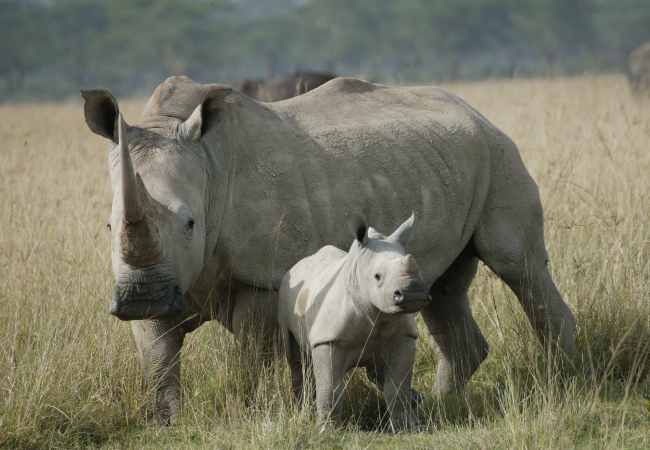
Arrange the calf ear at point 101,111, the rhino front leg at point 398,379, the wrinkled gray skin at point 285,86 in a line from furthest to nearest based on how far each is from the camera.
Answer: the wrinkled gray skin at point 285,86 < the calf ear at point 101,111 < the rhino front leg at point 398,379

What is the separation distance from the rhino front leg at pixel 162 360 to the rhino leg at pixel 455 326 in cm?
172

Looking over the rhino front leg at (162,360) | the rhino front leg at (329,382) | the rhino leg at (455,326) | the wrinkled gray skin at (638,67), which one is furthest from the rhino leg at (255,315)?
the wrinkled gray skin at (638,67)

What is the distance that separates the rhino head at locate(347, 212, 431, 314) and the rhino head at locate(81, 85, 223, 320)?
2.61ft

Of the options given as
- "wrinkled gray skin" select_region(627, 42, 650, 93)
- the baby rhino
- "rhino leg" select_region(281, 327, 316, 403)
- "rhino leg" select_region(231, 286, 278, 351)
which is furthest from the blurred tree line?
the baby rhino

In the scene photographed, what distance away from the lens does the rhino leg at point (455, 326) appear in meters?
5.36

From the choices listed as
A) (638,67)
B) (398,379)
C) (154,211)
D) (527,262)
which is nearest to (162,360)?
(154,211)

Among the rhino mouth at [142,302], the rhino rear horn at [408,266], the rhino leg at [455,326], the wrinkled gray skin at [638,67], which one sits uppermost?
the wrinkled gray skin at [638,67]

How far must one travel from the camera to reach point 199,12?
233 ft

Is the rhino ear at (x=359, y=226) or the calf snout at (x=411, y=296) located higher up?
the rhino ear at (x=359, y=226)

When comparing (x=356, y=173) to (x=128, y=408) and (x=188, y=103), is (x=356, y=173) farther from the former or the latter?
(x=128, y=408)

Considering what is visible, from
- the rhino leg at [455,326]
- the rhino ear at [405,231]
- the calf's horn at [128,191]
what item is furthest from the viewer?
the rhino leg at [455,326]

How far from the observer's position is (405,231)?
3.94 metres

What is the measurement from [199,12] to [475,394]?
229ft

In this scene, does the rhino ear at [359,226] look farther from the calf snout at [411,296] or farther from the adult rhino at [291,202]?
the adult rhino at [291,202]
